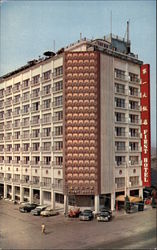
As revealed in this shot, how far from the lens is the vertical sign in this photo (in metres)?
5.52

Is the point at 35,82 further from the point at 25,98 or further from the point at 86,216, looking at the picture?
the point at 86,216

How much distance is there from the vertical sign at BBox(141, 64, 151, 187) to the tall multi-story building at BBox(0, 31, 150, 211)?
1148 millimetres

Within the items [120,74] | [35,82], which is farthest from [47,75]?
[120,74]

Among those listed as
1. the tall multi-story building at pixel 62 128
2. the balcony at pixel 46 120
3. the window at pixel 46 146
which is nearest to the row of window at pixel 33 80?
the tall multi-story building at pixel 62 128

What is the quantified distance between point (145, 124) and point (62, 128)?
4.66m

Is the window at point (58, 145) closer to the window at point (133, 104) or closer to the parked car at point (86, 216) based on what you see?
the parked car at point (86, 216)

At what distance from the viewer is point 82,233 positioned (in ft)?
20.6

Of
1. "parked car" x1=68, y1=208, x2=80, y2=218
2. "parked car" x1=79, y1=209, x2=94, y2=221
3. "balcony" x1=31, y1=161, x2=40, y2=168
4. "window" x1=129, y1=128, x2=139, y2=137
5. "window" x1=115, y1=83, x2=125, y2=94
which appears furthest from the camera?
"balcony" x1=31, y1=161, x2=40, y2=168

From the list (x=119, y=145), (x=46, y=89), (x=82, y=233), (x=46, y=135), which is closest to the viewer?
(x=82, y=233)

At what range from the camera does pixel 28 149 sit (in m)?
9.80

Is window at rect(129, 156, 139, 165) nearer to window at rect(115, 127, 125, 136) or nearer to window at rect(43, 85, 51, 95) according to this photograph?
window at rect(115, 127, 125, 136)

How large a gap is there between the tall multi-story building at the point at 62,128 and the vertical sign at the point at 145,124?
3.77 ft

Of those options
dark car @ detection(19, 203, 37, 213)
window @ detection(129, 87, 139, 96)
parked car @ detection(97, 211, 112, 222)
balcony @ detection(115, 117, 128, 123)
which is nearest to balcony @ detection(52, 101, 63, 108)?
balcony @ detection(115, 117, 128, 123)

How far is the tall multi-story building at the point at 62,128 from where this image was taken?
898 cm
